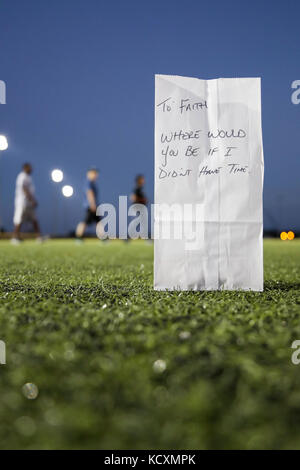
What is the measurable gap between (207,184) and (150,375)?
2.00 meters

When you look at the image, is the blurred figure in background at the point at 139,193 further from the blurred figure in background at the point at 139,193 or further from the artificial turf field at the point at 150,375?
the artificial turf field at the point at 150,375

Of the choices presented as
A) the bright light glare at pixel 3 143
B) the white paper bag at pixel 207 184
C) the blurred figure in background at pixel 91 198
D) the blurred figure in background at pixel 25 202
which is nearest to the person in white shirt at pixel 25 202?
the blurred figure in background at pixel 25 202

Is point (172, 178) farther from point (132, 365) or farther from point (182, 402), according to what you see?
point (182, 402)

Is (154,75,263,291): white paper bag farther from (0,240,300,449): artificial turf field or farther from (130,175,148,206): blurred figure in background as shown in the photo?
(130,175,148,206): blurred figure in background

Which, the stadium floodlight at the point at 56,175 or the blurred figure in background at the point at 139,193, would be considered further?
the stadium floodlight at the point at 56,175

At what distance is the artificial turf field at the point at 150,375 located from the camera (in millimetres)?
1009

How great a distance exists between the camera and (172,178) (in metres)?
3.09

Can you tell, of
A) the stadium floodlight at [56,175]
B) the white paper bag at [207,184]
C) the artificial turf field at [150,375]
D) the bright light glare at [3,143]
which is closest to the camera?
the artificial turf field at [150,375]

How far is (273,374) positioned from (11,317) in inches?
53.7

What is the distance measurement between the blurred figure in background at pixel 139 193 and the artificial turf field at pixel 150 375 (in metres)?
10.1

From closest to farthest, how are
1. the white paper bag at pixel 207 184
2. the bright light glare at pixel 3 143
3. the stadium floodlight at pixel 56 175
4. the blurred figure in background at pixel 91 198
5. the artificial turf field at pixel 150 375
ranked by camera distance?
the artificial turf field at pixel 150 375 → the white paper bag at pixel 207 184 → the blurred figure in background at pixel 91 198 → the bright light glare at pixel 3 143 → the stadium floodlight at pixel 56 175

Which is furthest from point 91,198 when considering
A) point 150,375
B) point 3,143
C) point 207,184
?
point 150,375

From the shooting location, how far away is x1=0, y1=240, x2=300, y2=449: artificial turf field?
1.01 metres
